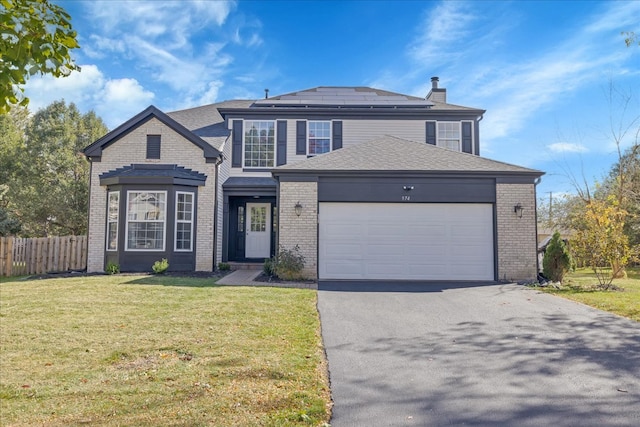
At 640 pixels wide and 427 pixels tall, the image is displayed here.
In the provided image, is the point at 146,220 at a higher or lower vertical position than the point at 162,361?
higher

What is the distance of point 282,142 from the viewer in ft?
53.7

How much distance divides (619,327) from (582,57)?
1008 centimetres

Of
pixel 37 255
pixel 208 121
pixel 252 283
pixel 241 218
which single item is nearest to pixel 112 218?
pixel 37 255

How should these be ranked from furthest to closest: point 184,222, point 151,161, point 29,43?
1. point 151,161
2. point 184,222
3. point 29,43

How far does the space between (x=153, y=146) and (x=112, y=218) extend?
111 inches

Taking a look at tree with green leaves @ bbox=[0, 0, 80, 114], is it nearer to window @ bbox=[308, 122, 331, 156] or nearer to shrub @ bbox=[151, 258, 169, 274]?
shrub @ bbox=[151, 258, 169, 274]

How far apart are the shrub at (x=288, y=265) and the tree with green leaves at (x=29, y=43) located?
8533 millimetres

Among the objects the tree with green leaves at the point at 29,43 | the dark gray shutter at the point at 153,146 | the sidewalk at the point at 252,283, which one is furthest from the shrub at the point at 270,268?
the tree with green leaves at the point at 29,43

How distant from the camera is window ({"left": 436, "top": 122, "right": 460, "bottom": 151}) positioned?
16.7 metres

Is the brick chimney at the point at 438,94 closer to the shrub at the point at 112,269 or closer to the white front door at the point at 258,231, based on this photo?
the white front door at the point at 258,231

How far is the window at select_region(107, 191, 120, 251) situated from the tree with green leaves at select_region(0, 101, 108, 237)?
9.55 meters

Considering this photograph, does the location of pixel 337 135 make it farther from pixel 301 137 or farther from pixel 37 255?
pixel 37 255

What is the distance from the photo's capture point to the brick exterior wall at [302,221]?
11461mm

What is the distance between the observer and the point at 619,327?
6.30m
